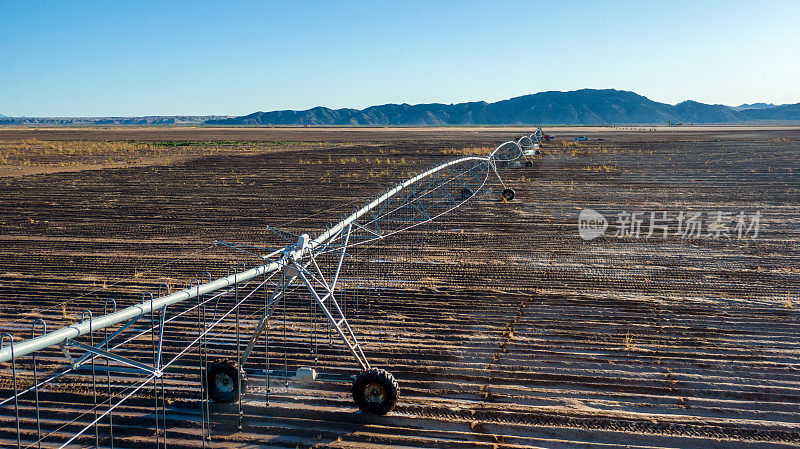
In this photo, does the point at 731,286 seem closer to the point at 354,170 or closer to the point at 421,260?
the point at 421,260

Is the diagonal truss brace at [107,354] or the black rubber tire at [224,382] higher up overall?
the diagonal truss brace at [107,354]

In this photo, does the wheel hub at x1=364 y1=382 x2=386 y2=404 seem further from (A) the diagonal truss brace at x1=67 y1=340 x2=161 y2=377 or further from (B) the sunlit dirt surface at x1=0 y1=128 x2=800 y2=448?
(A) the diagonal truss brace at x1=67 y1=340 x2=161 y2=377

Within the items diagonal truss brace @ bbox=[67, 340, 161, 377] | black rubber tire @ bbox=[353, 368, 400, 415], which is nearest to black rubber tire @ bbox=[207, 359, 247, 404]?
black rubber tire @ bbox=[353, 368, 400, 415]

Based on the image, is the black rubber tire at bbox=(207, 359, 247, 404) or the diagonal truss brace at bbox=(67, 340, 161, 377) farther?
the black rubber tire at bbox=(207, 359, 247, 404)

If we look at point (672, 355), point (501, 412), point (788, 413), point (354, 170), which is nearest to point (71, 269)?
point (501, 412)

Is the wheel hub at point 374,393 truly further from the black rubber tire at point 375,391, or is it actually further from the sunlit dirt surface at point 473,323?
the sunlit dirt surface at point 473,323

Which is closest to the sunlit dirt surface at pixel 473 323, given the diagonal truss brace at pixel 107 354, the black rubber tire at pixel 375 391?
the black rubber tire at pixel 375 391

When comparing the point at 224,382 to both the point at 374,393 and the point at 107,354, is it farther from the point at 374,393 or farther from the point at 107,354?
the point at 107,354
